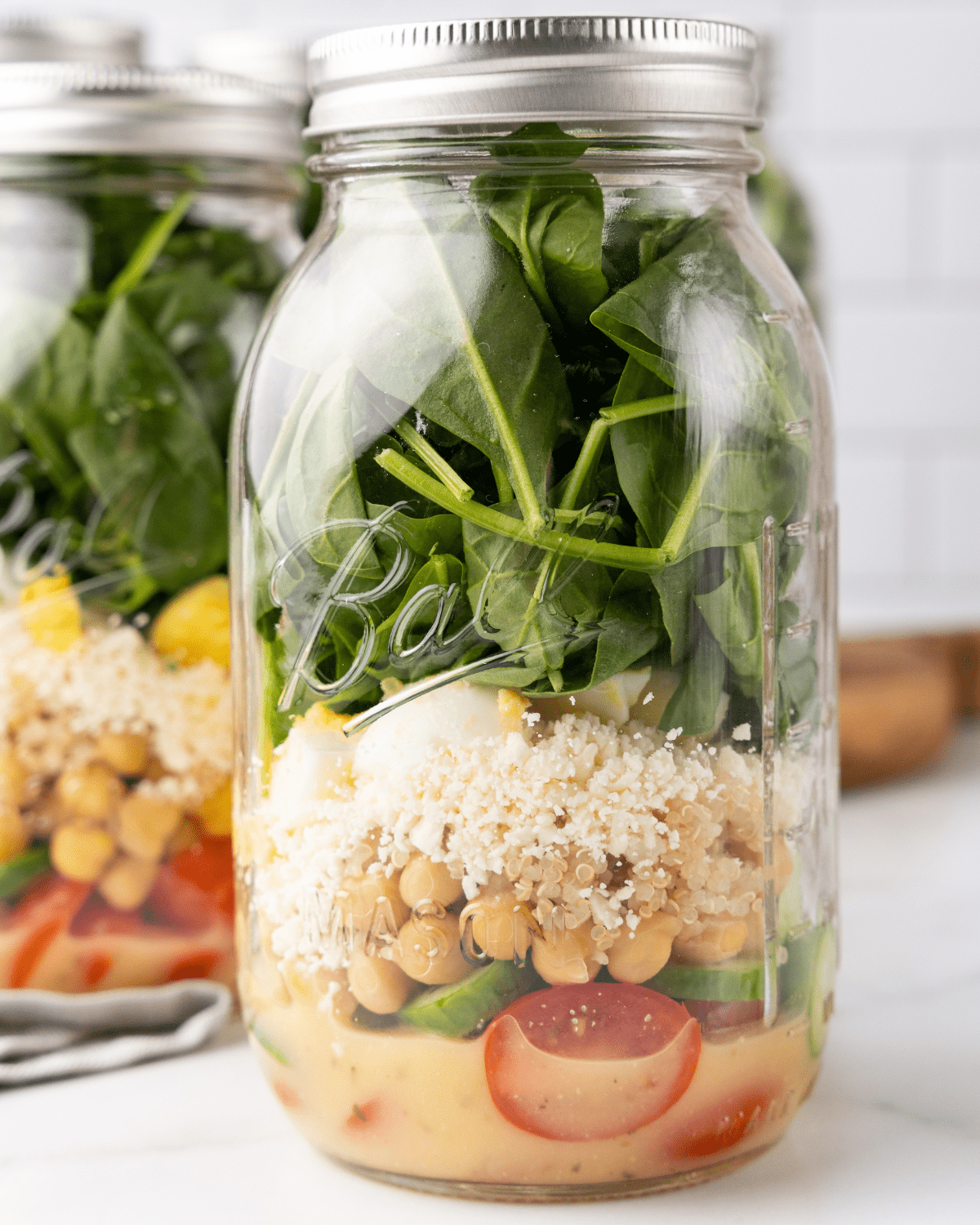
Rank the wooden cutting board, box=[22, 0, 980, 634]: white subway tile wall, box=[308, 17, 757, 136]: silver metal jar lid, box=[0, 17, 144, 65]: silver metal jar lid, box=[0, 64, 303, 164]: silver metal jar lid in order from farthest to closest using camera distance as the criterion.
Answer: box=[22, 0, 980, 634]: white subway tile wall < the wooden cutting board < box=[0, 17, 144, 65]: silver metal jar lid < box=[0, 64, 303, 164]: silver metal jar lid < box=[308, 17, 757, 136]: silver metal jar lid

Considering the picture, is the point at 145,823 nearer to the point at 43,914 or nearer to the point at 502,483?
the point at 43,914

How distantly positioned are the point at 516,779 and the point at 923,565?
1.32m

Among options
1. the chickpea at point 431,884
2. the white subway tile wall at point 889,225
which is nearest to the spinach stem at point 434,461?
the chickpea at point 431,884

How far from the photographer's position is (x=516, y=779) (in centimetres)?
47

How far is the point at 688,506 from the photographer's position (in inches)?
18.3

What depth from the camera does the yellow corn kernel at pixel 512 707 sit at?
1.53 ft

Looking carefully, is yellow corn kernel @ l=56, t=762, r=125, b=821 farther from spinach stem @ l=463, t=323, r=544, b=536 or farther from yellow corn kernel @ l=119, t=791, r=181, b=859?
spinach stem @ l=463, t=323, r=544, b=536

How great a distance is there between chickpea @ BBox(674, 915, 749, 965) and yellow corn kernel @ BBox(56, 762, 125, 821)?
0.28m

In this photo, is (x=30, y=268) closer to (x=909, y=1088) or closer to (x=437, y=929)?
(x=437, y=929)

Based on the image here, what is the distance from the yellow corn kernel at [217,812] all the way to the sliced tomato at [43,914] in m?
0.06

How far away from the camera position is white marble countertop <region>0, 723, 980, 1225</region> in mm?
499

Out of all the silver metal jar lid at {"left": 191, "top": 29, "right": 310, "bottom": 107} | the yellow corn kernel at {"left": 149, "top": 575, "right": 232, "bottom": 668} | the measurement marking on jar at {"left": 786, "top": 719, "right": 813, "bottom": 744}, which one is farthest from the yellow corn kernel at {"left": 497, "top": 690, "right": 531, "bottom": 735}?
the silver metal jar lid at {"left": 191, "top": 29, "right": 310, "bottom": 107}

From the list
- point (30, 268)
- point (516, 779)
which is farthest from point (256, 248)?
point (516, 779)

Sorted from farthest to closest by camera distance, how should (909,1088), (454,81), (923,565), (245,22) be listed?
(923,565) < (245,22) < (909,1088) < (454,81)
